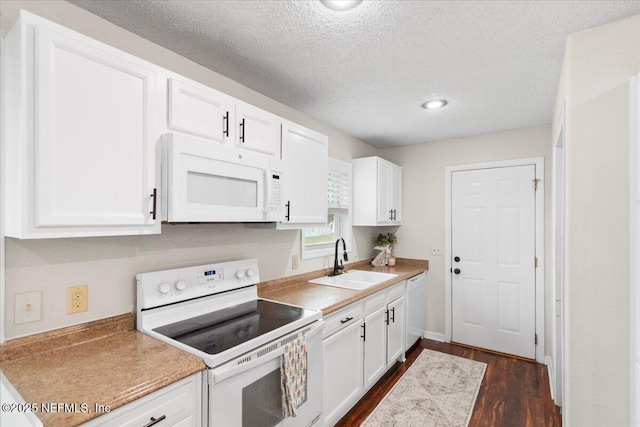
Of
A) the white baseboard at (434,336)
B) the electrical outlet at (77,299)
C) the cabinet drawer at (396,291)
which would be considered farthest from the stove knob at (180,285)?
the white baseboard at (434,336)

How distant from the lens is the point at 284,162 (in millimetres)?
2105

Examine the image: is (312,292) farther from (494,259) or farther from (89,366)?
(494,259)

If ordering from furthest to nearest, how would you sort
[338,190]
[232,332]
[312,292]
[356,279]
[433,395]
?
[338,190]
[356,279]
[433,395]
[312,292]
[232,332]

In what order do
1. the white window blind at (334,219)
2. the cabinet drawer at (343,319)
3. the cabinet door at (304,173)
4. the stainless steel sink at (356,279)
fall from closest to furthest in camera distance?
the cabinet drawer at (343,319), the cabinet door at (304,173), the stainless steel sink at (356,279), the white window blind at (334,219)

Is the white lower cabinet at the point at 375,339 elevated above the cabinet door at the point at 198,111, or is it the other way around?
the cabinet door at the point at 198,111

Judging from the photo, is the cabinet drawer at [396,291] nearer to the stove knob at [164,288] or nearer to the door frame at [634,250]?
the door frame at [634,250]

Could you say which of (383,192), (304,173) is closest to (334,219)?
(383,192)

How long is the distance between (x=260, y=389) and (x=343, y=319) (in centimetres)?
83

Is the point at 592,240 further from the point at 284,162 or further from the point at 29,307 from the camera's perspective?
the point at 29,307

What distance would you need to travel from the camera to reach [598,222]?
5.41 ft

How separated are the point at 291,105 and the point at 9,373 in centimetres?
230

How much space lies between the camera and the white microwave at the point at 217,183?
4.89 feet

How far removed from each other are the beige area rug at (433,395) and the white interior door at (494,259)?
499 millimetres

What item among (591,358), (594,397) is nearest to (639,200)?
(591,358)
